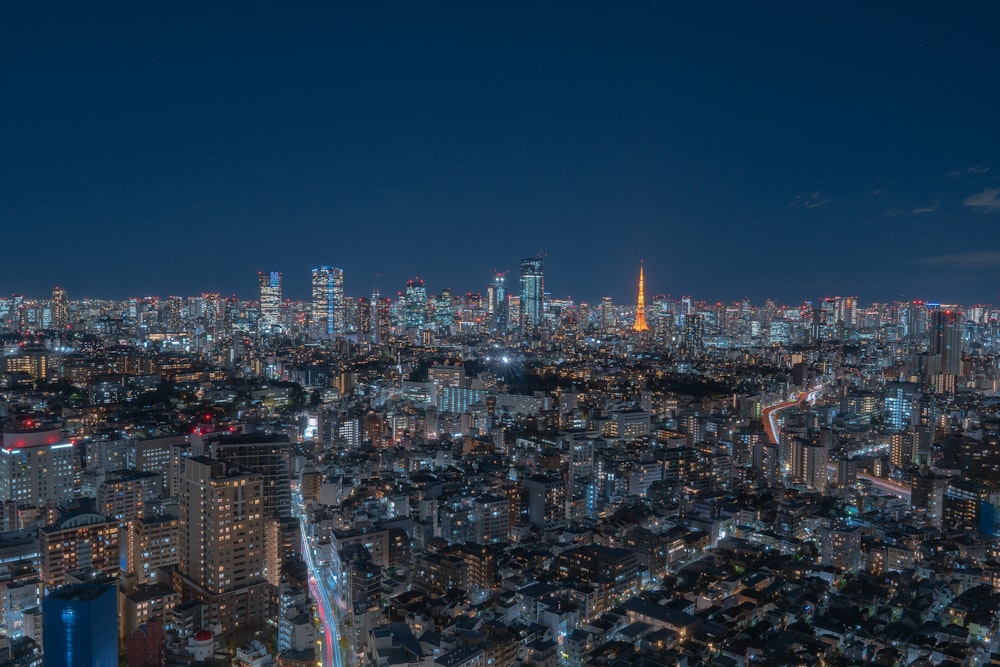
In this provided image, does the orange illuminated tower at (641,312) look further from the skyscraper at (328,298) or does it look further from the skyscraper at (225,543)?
the skyscraper at (225,543)

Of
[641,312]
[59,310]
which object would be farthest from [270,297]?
[641,312]

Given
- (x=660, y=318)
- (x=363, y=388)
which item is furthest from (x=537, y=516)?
(x=660, y=318)

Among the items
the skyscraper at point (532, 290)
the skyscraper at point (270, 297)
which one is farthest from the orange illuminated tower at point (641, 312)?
the skyscraper at point (270, 297)

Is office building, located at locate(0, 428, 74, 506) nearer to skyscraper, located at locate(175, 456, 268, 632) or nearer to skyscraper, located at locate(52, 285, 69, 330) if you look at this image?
skyscraper, located at locate(175, 456, 268, 632)

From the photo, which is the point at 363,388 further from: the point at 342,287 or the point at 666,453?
the point at 342,287

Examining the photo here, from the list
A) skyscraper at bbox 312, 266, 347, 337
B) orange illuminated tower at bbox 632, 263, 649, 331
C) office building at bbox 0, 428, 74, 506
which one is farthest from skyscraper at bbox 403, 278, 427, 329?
office building at bbox 0, 428, 74, 506
